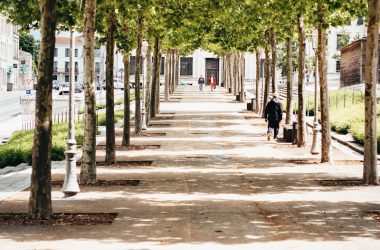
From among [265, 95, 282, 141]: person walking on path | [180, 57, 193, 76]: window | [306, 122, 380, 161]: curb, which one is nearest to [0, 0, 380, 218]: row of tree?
[306, 122, 380, 161]: curb

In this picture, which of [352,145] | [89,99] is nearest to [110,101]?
[89,99]

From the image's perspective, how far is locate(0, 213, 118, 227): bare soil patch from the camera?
12.5 m

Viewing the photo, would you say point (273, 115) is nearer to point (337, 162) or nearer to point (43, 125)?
point (337, 162)

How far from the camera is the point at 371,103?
1761 centimetres

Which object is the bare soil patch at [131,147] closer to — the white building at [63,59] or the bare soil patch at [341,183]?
the bare soil patch at [341,183]

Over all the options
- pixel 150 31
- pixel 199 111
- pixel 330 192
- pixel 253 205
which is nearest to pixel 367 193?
pixel 330 192

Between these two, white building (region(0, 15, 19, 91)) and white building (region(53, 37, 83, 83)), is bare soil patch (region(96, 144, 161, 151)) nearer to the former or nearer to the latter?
white building (region(0, 15, 19, 91))

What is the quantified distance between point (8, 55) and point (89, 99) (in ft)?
324

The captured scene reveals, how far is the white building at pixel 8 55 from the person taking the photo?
352 feet

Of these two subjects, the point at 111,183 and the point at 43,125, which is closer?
the point at 43,125

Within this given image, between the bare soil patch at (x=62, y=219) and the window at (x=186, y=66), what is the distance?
105 meters

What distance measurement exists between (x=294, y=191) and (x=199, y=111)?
34.2 metres

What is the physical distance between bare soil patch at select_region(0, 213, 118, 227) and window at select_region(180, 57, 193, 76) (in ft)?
343

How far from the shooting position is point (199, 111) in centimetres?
5050
